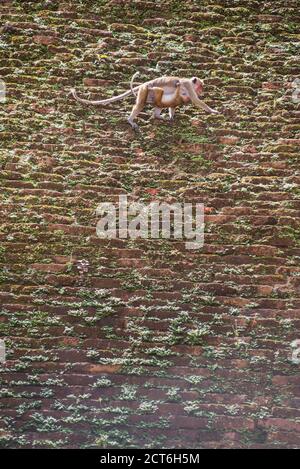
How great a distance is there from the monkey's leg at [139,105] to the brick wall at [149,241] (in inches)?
2.4

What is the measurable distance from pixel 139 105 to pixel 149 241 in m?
0.82

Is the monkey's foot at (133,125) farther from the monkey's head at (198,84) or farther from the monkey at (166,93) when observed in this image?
the monkey's head at (198,84)

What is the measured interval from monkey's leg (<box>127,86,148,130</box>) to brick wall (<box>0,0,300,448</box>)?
6 centimetres

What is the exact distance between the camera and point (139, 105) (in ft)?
12.8

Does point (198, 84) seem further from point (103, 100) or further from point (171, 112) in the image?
point (103, 100)

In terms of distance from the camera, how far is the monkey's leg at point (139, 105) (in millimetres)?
Answer: 3887

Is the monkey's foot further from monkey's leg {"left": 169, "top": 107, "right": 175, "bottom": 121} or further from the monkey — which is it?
monkey's leg {"left": 169, "top": 107, "right": 175, "bottom": 121}

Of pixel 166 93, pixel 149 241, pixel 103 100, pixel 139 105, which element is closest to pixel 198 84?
pixel 166 93

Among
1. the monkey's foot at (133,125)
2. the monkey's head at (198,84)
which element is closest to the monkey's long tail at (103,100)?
the monkey's foot at (133,125)

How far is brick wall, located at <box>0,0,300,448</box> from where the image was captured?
3299mm

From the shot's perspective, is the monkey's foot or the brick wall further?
the monkey's foot

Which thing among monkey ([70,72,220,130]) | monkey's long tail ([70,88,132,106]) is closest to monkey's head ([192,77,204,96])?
monkey ([70,72,220,130])

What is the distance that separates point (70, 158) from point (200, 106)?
2.69 feet
